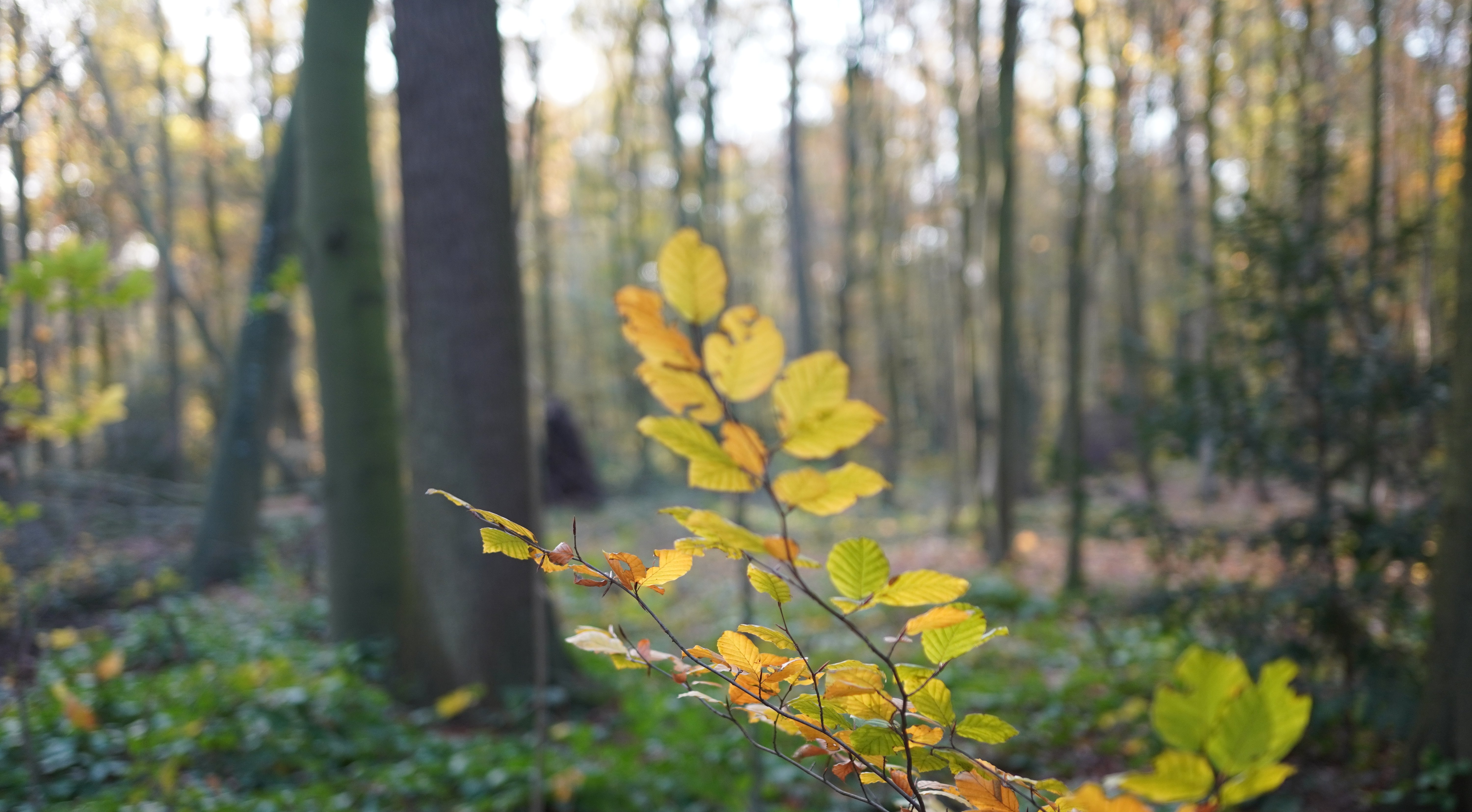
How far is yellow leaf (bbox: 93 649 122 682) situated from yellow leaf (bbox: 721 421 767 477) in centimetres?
396

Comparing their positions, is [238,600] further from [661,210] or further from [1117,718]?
[661,210]

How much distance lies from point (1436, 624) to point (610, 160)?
2020 cm

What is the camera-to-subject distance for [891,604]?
642mm

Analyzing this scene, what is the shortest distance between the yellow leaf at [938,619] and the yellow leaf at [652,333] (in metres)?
0.29

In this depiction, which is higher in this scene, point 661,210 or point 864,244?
point 661,210

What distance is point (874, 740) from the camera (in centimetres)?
72

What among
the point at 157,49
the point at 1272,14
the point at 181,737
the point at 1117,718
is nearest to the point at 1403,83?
the point at 1272,14

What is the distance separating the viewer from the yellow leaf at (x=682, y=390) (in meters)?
0.69

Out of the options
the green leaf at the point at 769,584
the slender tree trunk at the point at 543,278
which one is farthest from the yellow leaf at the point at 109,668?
the slender tree trunk at the point at 543,278

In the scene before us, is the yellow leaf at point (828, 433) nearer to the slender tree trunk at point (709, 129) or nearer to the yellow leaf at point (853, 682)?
the yellow leaf at point (853, 682)

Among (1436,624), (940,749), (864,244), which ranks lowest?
(1436,624)

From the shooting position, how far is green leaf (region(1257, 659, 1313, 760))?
1.56 ft

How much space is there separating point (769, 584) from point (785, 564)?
22mm

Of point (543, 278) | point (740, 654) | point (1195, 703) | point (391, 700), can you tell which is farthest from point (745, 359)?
point (543, 278)
